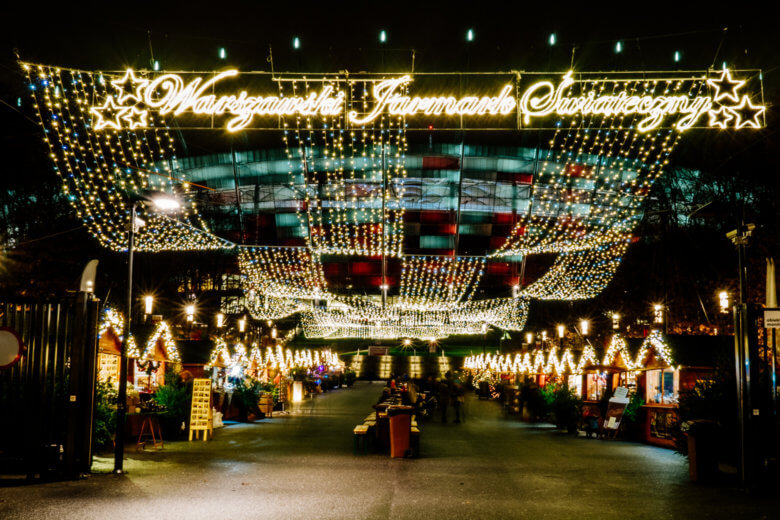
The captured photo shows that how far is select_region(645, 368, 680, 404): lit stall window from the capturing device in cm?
1862

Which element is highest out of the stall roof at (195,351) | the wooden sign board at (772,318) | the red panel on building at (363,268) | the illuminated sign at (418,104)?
the red panel on building at (363,268)

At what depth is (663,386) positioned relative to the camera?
63.0 feet

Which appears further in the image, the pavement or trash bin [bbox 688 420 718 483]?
trash bin [bbox 688 420 718 483]

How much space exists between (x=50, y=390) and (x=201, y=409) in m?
7.44

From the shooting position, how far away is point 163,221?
94.4 feet

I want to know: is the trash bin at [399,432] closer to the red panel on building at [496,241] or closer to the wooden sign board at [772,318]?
the wooden sign board at [772,318]

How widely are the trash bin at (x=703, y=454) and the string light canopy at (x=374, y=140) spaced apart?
4940 millimetres

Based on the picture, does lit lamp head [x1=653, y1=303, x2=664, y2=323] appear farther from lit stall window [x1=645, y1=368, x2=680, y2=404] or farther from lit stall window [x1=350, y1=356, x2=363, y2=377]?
lit stall window [x1=350, y1=356, x2=363, y2=377]

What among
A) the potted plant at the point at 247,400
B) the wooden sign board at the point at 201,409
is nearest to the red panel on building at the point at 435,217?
A: the potted plant at the point at 247,400

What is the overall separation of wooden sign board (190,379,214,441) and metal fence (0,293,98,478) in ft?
22.1

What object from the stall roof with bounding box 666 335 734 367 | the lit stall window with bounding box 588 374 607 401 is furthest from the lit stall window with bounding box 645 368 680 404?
the lit stall window with bounding box 588 374 607 401

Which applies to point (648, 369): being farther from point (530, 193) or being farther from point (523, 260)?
point (523, 260)

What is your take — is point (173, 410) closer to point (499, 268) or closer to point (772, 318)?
point (772, 318)

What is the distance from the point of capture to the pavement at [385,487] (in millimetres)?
8133
